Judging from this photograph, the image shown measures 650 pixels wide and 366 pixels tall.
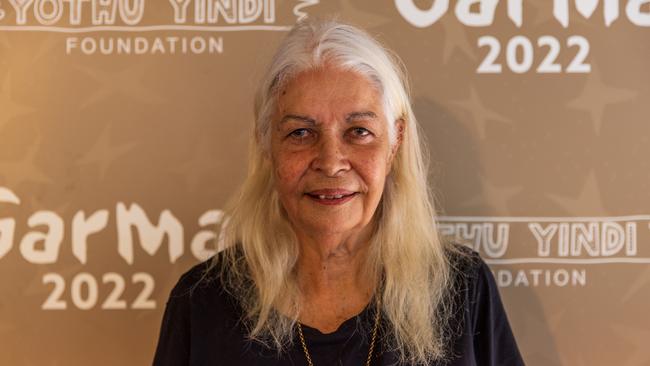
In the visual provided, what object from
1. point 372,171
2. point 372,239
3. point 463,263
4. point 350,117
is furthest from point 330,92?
Result: point 463,263

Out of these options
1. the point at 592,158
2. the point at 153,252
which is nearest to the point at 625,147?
the point at 592,158

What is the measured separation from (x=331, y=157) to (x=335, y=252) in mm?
276

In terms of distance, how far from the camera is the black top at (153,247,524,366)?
1.51 meters

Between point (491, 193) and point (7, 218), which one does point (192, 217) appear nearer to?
point (7, 218)

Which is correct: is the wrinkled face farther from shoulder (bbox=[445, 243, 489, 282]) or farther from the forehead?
shoulder (bbox=[445, 243, 489, 282])

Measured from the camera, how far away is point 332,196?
1.45 metres

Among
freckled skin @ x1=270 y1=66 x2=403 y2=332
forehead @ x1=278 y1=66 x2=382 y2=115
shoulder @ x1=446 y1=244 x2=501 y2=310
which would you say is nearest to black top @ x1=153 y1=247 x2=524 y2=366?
shoulder @ x1=446 y1=244 x2=501 y2=310

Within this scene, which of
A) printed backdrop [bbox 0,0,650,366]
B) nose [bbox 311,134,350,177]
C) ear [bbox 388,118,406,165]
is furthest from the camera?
printed backdrop [bbox 0,0,650,366]

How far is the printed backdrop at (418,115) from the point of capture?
1818mm

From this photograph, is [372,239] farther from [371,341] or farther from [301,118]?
[301,118]

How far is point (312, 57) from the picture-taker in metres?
1.47

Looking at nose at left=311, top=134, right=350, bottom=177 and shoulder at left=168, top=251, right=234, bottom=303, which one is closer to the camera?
nose at left=311, top=134, right=350, bottom=177

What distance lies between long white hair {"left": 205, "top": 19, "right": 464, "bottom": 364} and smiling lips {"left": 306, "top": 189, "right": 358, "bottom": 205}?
0.56 feet

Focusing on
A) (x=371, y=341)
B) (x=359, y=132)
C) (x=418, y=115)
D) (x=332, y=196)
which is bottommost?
(x=371, y=341)
